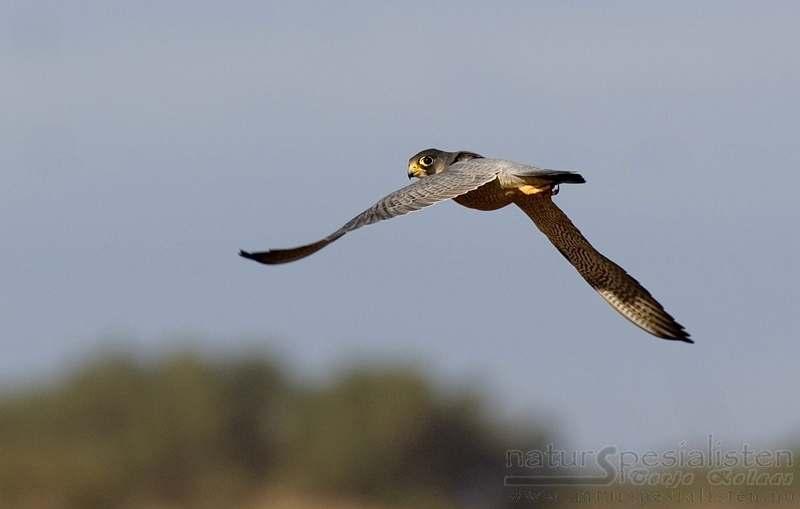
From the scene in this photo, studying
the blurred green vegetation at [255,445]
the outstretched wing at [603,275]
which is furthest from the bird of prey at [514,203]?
the blurred green vegetation at [255,445]

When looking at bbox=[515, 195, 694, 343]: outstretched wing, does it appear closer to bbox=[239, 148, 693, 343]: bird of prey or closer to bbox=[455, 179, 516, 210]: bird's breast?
bbox=[239, 148, 693, 343]: bird of prey

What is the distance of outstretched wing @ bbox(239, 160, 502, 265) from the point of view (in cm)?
1052

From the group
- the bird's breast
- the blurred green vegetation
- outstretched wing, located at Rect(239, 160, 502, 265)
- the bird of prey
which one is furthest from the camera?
the blurred green vegetation

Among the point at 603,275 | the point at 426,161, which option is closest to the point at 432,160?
the point at 426,161

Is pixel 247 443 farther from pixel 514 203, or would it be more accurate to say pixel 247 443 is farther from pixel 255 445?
pixel 514 203

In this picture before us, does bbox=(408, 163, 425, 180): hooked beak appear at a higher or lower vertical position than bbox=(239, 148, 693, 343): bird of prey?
higher

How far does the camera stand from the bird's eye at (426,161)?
13414mm

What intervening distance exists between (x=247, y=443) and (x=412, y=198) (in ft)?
79.5

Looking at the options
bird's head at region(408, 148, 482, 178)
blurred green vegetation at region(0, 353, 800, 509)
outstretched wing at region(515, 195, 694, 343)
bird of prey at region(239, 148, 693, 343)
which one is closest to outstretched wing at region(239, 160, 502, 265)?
bird of prey at region(239, 148, 693, 343)

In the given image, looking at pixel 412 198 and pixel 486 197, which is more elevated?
pixel 486 197

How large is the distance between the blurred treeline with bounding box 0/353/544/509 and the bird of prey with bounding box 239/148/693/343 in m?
19.8

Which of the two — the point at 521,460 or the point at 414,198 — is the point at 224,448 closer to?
the point at 521,460

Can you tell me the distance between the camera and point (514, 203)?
43.3ft

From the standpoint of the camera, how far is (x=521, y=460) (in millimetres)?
36875
